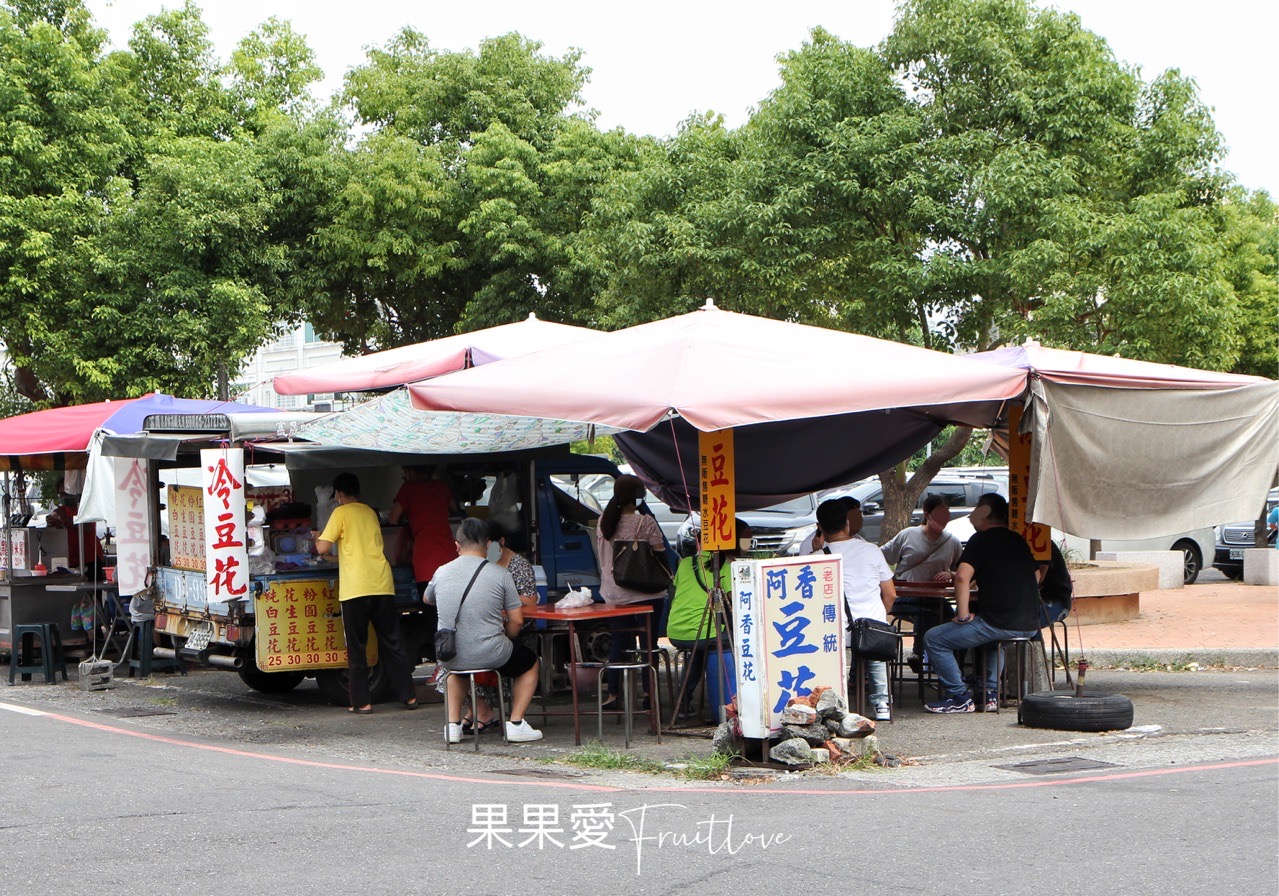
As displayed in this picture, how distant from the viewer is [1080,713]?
9.20 m

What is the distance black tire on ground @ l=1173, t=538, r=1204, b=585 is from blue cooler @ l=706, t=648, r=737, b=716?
1530cm

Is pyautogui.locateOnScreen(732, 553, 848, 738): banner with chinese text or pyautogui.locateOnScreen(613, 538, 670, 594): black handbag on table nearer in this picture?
pyautogui.locateOnScreen(732, 553, 848, 738): banner with chinese text

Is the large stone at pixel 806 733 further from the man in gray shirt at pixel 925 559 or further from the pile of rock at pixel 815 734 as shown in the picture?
the man in gray shirt at pixel 925 559

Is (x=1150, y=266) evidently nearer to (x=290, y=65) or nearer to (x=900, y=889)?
(x=900, y=889)

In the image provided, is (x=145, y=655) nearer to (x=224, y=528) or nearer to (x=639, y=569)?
(x=224, y=528)

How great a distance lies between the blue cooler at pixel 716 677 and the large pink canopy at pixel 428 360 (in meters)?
3.07

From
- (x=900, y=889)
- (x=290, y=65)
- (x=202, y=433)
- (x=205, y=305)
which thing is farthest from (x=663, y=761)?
(x=290, y=65)

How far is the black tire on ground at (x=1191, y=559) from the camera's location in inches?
880

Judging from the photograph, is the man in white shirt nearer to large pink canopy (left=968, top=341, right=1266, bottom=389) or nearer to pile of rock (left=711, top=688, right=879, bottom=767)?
pile of rock (left=711, top=688, right=879, bottom=767)

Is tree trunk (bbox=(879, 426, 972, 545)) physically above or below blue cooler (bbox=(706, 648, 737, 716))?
above

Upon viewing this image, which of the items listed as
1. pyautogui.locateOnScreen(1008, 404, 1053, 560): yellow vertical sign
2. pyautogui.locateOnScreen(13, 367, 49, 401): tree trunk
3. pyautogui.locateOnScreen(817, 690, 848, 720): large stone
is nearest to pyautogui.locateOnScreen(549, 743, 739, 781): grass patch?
pyautogui.locateOnScreen(817, 690, 848, 720): large stone

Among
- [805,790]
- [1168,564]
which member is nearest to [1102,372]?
[805,790]

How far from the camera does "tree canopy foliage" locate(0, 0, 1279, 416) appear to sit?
1716 centimetres

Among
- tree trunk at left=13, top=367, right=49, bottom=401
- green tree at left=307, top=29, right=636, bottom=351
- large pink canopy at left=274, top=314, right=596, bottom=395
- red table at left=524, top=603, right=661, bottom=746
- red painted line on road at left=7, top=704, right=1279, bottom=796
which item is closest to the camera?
red painted line on road at left=7, top=704, right=1279, bottom=796
